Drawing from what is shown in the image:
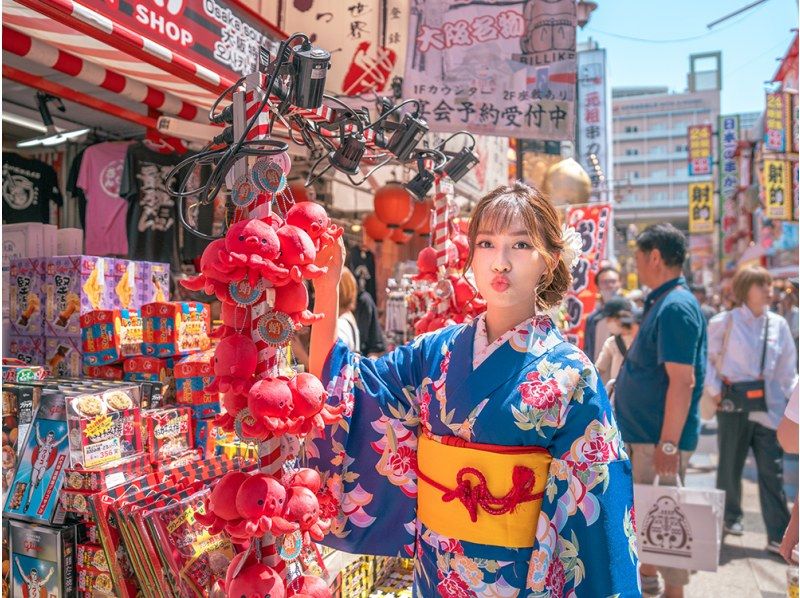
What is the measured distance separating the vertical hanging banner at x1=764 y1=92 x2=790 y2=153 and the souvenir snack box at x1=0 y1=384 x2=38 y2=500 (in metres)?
15.2

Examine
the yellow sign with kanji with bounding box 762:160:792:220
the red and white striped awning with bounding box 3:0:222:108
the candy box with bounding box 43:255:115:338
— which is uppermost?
the yellow sign with kanji with bounding box 762:160:792:220

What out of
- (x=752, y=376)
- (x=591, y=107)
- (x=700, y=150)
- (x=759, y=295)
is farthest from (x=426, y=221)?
(x=700, y=150)

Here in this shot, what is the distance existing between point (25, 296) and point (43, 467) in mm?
1168

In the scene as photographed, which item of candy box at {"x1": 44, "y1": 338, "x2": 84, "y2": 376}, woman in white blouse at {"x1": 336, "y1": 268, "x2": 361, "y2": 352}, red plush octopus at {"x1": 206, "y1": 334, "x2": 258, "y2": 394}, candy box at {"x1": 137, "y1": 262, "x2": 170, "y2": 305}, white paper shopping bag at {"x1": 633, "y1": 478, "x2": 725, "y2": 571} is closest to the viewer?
red plush octopus at {"x1": 206, "y1": 334, "x2": 258, "y2": 394}

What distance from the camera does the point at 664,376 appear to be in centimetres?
376

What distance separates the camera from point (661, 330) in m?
A: 3.69

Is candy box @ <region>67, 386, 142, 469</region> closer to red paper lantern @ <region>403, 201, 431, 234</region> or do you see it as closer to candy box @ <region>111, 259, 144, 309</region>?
candy box @ <region>111, 259, 144, 309</region>

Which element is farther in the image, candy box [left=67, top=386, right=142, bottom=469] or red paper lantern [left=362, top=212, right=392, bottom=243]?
red paper lantern [left=362, top=212, right=392, bottom=243]

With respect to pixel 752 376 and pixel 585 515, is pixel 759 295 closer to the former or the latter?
pixel 752 376

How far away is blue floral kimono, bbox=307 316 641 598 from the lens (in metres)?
1.74

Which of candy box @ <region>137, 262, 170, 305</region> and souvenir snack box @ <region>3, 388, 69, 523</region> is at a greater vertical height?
candy box @ <region>137, 262, 170, 305</region>

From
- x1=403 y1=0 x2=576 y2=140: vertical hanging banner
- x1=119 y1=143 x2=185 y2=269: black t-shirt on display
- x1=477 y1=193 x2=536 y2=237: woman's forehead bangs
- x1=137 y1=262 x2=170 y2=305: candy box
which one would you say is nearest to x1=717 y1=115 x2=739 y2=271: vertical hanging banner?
x1=403 y1=0 x2=576 y2=140: vertical hanging banner

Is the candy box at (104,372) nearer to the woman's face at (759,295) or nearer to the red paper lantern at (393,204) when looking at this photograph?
the red paper lantern at (393,204)

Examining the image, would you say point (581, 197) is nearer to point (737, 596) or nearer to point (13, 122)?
point (737, 596)
